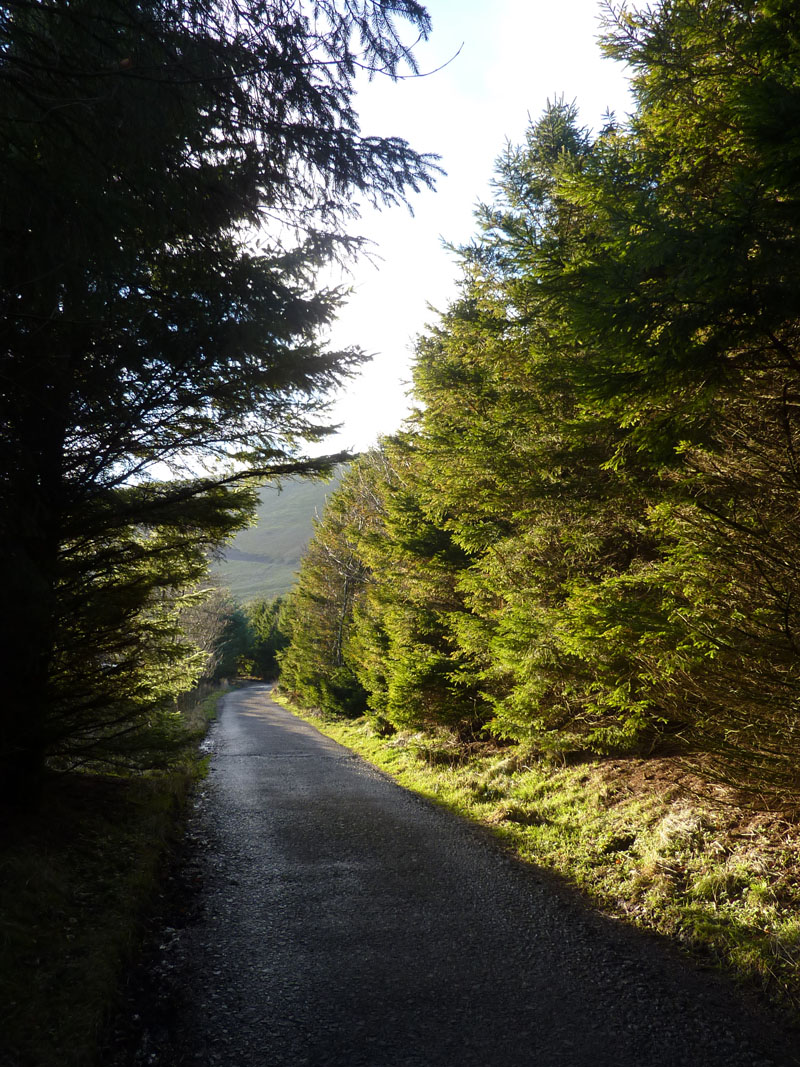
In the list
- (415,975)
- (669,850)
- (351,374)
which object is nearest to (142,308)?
(351,374)

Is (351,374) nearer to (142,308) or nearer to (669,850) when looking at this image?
(142,308)

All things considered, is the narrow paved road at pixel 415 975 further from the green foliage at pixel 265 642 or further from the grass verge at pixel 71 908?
the green foliage at pixel 265 642

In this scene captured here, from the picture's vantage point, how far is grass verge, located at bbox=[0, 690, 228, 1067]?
135 inches

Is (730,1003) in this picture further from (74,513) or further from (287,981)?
(74,513)

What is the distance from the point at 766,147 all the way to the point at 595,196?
2.32m

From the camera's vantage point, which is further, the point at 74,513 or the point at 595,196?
the point at 74,513

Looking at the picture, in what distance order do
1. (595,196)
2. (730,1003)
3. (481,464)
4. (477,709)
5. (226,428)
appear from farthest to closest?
(477,709)
(481,464)
(226,428)
(595,196)
(730,1003)

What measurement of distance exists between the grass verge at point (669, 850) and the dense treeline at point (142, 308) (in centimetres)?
551

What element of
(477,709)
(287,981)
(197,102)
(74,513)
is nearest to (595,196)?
(197,102)

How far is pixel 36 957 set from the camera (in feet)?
13.4

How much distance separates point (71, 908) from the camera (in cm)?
488

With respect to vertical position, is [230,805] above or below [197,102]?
below

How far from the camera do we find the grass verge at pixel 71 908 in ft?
11.2

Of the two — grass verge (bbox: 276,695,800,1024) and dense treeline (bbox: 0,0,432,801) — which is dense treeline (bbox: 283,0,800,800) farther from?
dense treeline (bbox: 0,0,432,801)
